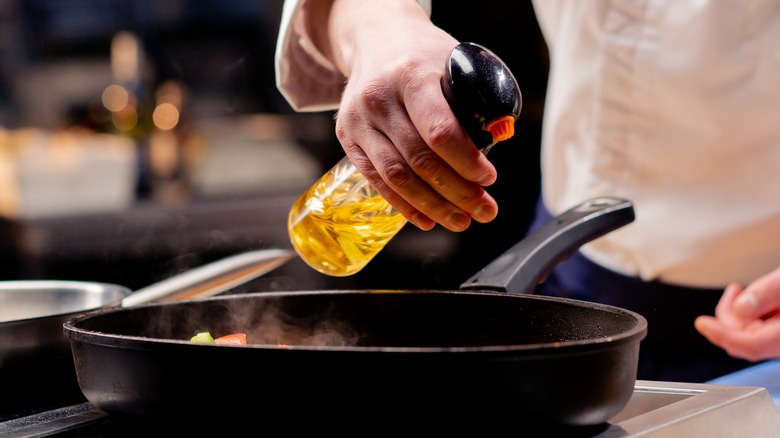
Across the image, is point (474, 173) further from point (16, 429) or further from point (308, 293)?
point (16, 429)

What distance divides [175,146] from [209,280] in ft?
7.85

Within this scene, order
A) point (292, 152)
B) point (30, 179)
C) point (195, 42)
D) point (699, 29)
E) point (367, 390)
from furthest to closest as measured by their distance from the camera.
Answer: point (195, 42) → point (292, 152) → point (30, 179) → point (699, 29) → point (367, 390)

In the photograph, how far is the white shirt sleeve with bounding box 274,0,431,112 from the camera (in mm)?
1105

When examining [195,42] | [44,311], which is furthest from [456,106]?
[195,42]

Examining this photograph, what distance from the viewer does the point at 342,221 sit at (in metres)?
0.84

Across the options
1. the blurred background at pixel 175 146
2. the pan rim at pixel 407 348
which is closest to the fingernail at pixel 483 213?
the pan rim at pixel 407 348

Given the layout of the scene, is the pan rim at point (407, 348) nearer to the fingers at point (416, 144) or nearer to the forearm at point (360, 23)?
the fingers at point (416, 144)

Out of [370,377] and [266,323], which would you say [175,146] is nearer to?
[266,323]

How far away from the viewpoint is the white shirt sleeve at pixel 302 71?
1105mm

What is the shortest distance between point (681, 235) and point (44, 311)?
31.4 inches

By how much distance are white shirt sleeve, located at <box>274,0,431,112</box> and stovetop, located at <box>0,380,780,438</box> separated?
1.88ft

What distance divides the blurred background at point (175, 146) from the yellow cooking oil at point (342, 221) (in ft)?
4.80

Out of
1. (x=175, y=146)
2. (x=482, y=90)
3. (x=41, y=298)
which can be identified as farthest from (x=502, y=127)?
(x=175, y=146)

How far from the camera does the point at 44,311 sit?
93 cm
